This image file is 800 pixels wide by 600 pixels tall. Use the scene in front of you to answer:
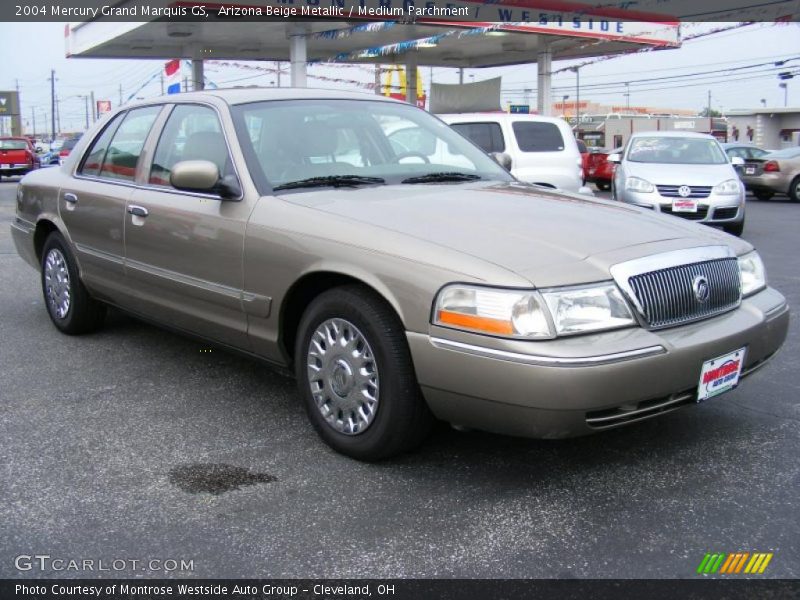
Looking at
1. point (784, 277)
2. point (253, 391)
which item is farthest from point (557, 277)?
point (784, 277)

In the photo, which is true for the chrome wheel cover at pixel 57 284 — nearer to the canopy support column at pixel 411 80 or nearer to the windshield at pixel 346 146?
the windshield at pixel 346 146

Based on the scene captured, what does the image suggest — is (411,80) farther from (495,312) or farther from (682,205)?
(495,312)

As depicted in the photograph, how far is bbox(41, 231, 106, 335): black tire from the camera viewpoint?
5.44 meters

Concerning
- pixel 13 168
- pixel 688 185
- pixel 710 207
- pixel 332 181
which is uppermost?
pixel 13 168

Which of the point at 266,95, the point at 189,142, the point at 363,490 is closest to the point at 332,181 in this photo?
the point at 266,95

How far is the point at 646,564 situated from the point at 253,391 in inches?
97.4

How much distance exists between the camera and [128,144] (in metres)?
5.04

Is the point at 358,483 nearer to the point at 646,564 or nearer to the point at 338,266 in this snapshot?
the point at 338,266

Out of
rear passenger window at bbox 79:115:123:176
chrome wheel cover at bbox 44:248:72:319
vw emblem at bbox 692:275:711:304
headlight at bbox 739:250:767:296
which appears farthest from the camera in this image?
chrome wheel cover at bbox 44:248:72:319

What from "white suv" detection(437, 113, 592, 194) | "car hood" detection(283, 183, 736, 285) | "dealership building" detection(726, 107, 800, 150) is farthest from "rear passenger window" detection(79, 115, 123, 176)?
"dealership building" detection(726, 107, 800, 150)

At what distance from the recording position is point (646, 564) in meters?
2.67

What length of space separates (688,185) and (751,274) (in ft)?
25.6

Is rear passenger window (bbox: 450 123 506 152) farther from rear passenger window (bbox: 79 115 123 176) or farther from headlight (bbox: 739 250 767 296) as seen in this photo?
headlight (bbox: 739 250 767 296)

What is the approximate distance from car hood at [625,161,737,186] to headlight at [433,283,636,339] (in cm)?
886
